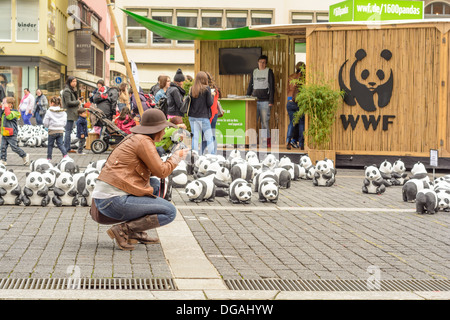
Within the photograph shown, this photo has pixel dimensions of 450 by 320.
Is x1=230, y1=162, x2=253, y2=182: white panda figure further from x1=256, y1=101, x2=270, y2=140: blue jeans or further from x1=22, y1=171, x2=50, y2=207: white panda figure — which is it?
x1=256, y1=101, x2=270, y2=140: blue jeans

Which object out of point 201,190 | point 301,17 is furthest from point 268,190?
point 301,17

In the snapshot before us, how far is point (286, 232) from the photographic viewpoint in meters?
8.96

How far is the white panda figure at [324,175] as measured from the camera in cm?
1385

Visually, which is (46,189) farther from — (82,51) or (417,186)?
(82,51)

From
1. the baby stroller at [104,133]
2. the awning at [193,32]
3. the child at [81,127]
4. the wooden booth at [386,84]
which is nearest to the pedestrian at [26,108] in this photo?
the baby stroller at [104,133]

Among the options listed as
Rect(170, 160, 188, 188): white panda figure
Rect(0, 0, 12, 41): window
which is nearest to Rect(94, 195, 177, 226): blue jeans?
Rect(170, 160, 188, 188): white panda figure

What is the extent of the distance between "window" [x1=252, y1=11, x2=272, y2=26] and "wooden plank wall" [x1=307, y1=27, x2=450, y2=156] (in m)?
34.3

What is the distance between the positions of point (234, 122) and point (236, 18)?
3282cm

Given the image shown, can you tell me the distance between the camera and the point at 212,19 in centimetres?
5100

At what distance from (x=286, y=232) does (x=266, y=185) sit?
99.5 inches

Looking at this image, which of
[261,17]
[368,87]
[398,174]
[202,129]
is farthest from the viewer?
[261,17]

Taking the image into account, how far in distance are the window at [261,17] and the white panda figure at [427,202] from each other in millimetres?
41650

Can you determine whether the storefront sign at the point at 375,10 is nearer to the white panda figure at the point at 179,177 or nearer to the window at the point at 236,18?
the white panda figure at the point at 179,177

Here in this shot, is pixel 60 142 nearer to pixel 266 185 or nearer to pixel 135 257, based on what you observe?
pixel 266 185
